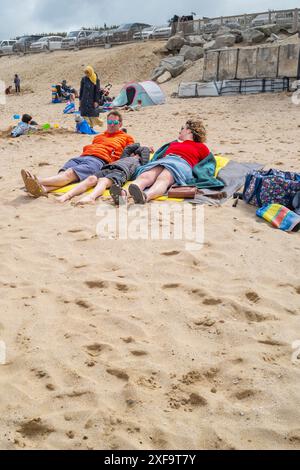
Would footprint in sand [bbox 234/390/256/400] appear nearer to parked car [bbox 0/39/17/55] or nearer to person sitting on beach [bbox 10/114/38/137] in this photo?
person sitting on beach [bbox 10/114/38/137]

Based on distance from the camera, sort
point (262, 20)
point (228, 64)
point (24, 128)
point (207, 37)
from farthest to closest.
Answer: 1. point (207, 37)
2. point (262, 20)
3. point (228, 64)
4. point (24, 128)

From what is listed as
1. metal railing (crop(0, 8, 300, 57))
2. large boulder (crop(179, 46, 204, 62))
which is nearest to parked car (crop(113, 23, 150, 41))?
metal railing (crop(0, 8, 300, 57))

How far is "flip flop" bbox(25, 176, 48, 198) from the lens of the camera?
523 cm

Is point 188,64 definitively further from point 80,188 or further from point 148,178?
point 80,188

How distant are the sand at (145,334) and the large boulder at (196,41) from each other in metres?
20.0

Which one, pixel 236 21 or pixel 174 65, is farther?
pixel 236 21

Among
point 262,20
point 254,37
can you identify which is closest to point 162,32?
point 262,20

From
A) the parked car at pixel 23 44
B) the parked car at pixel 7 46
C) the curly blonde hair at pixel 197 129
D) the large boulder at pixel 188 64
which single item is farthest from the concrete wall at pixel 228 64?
the parked car at pixel 7 46

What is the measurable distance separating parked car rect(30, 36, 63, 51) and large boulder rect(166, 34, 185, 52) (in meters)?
11.9

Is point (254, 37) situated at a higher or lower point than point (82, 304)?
higher

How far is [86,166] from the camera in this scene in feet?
19.0

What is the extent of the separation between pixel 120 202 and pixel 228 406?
9.98 ft

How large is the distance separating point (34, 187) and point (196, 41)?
20.3 meters

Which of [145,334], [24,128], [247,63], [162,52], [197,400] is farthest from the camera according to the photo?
[162,52]
